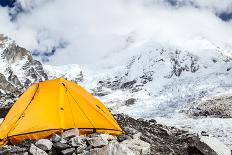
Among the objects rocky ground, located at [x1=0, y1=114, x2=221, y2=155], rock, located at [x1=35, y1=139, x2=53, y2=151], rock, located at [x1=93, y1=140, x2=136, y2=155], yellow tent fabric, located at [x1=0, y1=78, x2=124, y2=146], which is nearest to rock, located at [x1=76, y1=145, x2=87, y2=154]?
rocky ground, located at [x1=0, y1=114, x2=221, y2=155]

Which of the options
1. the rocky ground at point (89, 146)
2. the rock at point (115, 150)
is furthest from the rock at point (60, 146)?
the rock at point (115, 150)

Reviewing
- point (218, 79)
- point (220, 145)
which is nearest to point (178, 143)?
point (220, 145)

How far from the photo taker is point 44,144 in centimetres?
966

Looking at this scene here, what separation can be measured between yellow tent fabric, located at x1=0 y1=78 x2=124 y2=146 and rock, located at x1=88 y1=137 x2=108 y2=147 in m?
1.11

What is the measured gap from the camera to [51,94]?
11.5 m

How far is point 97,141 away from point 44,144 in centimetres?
114

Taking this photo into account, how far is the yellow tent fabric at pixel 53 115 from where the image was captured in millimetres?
10672

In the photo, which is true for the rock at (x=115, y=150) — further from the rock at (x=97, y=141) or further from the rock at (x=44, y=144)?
the rock at (x=44, y=144)

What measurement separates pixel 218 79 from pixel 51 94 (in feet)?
412

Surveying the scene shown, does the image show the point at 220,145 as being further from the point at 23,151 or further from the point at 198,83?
the point at 198,83

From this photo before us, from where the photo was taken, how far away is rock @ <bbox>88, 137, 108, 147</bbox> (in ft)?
31.6

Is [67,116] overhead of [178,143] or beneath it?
overhead

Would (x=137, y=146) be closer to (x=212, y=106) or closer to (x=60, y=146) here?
(x=60, y=146)

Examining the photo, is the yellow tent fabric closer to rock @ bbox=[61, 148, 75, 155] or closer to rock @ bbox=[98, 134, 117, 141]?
rock @ bbox=[98, 134, 117, 141]
